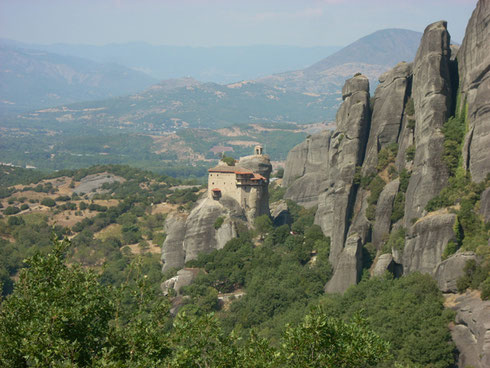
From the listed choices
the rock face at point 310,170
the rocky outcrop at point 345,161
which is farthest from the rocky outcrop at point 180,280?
the rock face at point 310,170

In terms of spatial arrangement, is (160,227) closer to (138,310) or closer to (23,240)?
(23,240)

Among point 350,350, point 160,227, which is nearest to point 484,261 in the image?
point 350,350

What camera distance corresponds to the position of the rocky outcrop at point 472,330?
117ft

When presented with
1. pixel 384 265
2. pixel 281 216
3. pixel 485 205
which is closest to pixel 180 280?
pixel 281 216

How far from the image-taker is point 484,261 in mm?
42344

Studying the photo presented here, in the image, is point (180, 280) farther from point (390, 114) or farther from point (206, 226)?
point (390, 114)

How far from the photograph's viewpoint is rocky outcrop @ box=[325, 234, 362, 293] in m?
55.5

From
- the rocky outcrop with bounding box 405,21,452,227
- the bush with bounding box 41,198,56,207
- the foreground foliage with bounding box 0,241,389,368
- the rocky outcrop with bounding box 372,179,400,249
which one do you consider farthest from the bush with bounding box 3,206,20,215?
the foreground foliage with bounding box 0,241,389,368

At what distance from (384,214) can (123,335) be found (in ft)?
121

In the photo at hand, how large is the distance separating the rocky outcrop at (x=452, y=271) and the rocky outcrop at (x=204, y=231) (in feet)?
94.0

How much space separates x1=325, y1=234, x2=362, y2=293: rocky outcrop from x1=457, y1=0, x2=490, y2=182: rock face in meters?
11.2

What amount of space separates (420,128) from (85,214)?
6729 centimetres

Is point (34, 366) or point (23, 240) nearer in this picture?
point (34, 366)

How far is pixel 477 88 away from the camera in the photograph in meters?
52.0
